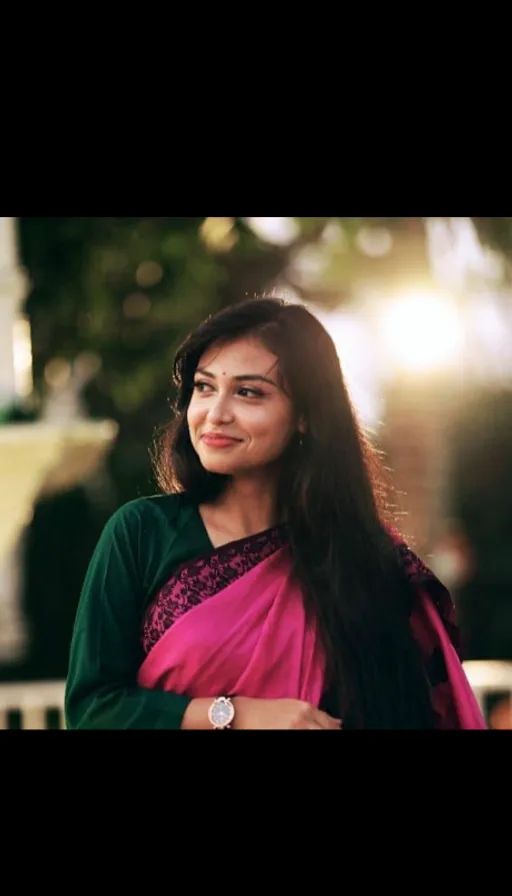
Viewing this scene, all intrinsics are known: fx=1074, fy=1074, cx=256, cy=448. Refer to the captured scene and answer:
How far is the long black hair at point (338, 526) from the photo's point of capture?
228 cm

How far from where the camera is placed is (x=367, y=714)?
7.61 ft

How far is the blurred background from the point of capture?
274cm

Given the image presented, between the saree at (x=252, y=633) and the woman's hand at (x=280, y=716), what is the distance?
0.02 metres

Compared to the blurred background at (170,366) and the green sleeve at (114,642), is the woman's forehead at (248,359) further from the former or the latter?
the green sleeve at (114,642)

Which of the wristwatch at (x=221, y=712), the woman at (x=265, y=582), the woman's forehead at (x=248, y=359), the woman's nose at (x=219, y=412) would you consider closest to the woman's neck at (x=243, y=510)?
the woman at (x=265, y=582)

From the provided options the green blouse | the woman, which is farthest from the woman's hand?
the green blouse

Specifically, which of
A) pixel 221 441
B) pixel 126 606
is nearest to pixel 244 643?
pixel 126 606

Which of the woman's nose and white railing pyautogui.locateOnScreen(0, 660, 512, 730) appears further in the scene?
white railing pyautogui.locateOnScreen(0, 660, 512, 730)

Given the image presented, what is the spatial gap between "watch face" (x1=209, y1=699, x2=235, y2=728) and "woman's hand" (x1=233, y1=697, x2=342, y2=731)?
0.04ft

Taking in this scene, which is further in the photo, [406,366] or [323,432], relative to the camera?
[406,366]

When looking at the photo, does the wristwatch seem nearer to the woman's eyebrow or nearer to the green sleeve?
the green sleeve
